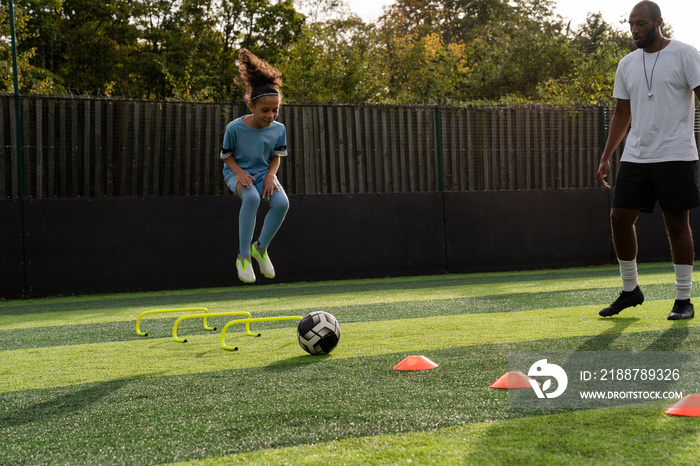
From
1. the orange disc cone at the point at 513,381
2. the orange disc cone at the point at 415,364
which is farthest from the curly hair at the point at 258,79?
the orange disc cone at the point at 513,381

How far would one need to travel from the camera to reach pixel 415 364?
3.62 m

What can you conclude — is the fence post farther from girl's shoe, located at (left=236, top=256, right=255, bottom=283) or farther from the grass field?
girl's shoe, located at (left=236, top=256, right=255, bottom=283)

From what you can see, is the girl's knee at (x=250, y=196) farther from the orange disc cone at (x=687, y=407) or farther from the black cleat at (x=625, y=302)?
the orange disc cone at (x=687, y=407)

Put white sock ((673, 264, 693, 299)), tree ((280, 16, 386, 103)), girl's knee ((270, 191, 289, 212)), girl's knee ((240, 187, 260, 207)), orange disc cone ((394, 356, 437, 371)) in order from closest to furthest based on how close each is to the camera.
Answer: orange disc cone ((394, 356, 437, 371))
white sock ((673, 264, 693, 299))
girl's knee ((240, 187, 260, 207))
girl's knee ((270, 191, 289, 212))
tree ((280, 16, 386, 103))

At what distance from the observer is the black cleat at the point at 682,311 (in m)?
4.76

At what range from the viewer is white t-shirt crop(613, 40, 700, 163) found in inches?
185

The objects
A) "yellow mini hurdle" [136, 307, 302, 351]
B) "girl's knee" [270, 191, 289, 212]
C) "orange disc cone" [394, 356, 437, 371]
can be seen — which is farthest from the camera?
"girl's knee" [270, 191, 289, 212]

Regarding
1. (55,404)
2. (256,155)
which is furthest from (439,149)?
(55,404)

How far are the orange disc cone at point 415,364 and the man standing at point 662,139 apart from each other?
2.17 metres

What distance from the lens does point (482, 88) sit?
26.5m

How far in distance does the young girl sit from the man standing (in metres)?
2.64

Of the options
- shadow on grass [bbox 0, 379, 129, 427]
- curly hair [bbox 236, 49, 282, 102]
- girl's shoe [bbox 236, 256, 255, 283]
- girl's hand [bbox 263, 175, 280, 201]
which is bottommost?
shadow on grass [bbox 0, 379, 129, 427]

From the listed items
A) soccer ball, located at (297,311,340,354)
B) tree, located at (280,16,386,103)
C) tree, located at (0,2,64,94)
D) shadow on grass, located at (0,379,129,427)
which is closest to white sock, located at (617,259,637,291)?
soccer ball, located at (297,311,340,354)

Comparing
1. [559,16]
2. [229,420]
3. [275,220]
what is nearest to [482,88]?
[559,16]
